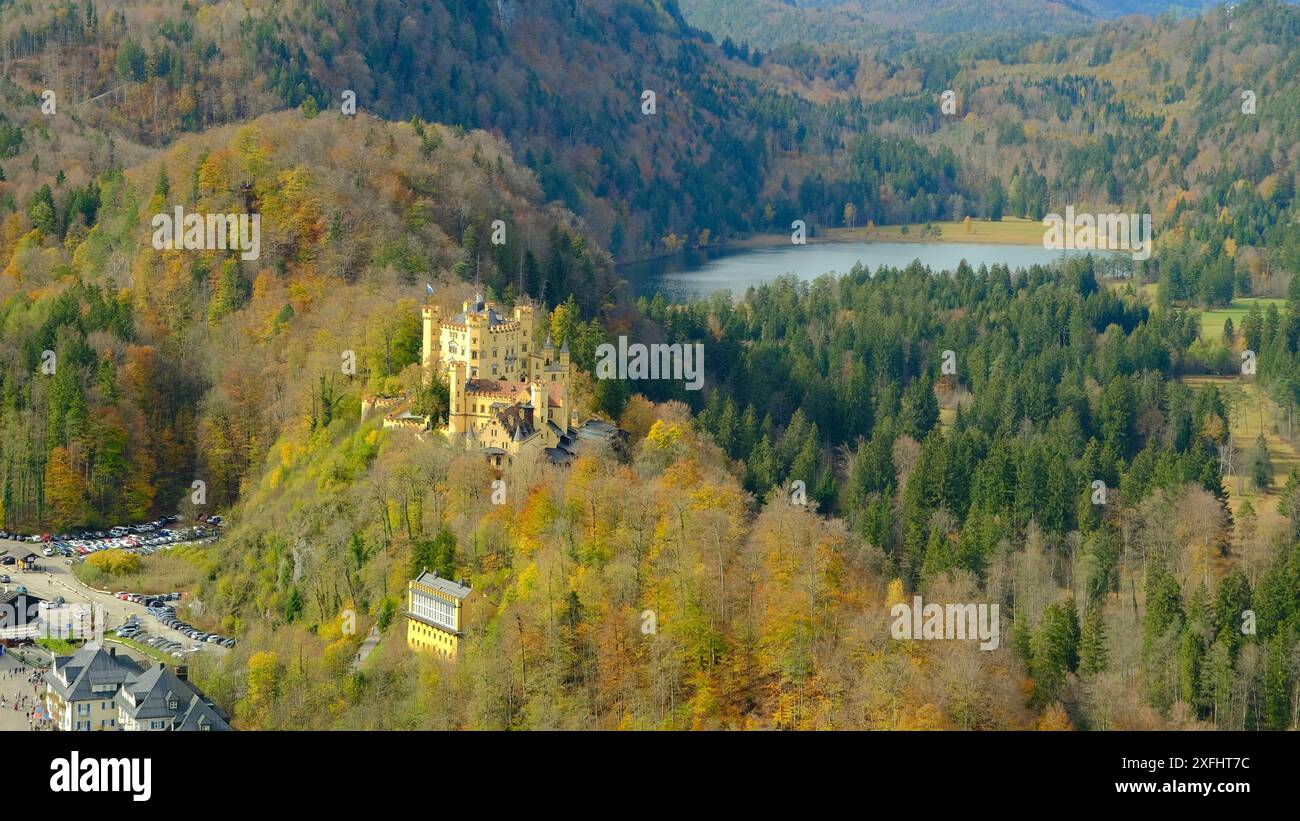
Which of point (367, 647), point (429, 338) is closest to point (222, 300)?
point (429, 338)

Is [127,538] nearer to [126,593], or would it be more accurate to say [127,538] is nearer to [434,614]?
[126,593]

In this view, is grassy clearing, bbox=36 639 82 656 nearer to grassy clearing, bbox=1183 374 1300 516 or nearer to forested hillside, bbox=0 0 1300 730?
forested hillside, bbox=0 0 1300 730

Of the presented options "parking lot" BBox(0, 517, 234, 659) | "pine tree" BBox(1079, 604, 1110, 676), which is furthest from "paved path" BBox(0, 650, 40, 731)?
"pine tree" BBox(1079, 604, 1110, 676)

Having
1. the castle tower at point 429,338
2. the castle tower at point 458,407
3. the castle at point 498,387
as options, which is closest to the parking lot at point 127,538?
the castle at point 498,387

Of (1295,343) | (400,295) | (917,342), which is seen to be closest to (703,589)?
(400,295)

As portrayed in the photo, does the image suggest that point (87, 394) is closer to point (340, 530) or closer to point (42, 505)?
point (42, 505)

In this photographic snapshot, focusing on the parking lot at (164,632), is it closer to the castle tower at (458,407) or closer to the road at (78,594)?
the road at (78,594)
